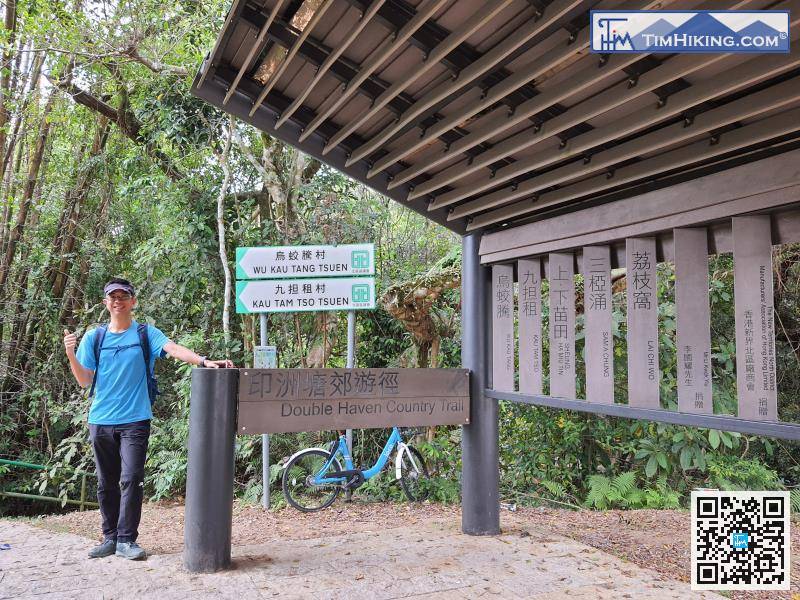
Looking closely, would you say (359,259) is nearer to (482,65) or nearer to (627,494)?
(482,65)

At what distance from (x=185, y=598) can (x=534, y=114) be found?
304 cm

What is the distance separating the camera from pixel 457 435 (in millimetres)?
6727

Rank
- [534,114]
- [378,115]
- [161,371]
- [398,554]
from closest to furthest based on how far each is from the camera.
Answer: [534,114]
[378,115]
[398,554]
[161,371]

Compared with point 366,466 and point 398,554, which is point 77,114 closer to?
point 366,466

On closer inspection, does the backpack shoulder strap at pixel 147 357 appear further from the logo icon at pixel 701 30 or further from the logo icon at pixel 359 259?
the logo icon at pixel 701 30

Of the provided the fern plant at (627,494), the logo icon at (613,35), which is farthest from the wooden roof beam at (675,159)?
the fern plant at (627,494)

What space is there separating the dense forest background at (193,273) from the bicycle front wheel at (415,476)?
0.18 m

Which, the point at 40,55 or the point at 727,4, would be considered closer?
the point at 727,4

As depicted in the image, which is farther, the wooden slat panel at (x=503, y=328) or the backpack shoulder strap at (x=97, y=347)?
the wooden slat panel at (x=503, y=328)

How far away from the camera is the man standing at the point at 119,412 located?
12.0 feet

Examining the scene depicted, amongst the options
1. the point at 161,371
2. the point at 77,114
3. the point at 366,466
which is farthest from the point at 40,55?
the point at 366,466

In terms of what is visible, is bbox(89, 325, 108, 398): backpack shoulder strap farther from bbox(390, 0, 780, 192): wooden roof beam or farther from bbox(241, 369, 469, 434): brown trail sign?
bbox(390, 0, 780, 192): wooden roof beam

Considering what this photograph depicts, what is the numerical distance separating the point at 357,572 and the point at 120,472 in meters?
1.63

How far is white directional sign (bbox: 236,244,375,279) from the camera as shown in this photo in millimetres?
5551
